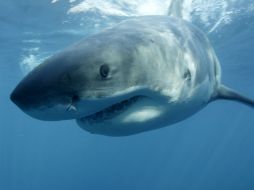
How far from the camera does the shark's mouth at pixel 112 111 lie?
283 cm

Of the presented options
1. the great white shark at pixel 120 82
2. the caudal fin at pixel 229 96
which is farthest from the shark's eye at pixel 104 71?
the caudal fin at pixel 229 96

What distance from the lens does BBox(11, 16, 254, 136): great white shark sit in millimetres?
2248

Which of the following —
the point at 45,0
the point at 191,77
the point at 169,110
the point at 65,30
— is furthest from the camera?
the point at 65,30

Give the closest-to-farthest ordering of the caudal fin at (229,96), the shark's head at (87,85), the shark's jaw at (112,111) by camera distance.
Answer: the shark's head at (87,85)
the shark's jaw at (112,111)
the caudal fin at (229,96)

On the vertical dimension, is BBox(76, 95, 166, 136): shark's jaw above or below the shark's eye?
below

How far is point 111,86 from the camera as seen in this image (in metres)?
2.46

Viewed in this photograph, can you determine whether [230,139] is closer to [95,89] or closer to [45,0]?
[45,0]

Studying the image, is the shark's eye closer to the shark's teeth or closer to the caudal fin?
the shark's teeth

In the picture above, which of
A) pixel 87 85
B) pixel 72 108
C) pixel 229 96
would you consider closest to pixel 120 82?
pixel 87 85

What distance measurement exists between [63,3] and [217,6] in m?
6.29

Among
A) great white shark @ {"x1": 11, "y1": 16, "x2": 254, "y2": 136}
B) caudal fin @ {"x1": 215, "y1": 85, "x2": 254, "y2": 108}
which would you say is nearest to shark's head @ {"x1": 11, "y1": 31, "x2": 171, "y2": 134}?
great white shark @ {"x1": 11, "y1": 16, "x2": 254, "y2": 136}

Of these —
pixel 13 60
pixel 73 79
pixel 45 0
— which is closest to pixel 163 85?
pixel 73 79

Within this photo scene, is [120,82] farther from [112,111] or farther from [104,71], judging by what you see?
[112,111]

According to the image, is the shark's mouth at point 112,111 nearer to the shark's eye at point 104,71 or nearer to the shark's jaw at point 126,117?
the shark's jaw at point 126,117
